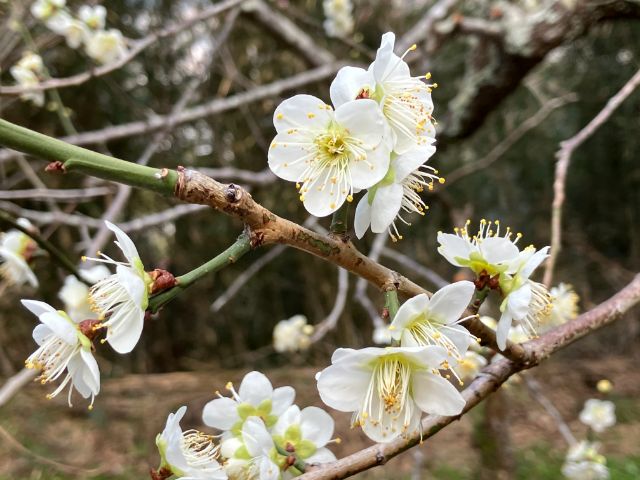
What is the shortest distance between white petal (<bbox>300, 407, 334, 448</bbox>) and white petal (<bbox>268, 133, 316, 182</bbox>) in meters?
0.23

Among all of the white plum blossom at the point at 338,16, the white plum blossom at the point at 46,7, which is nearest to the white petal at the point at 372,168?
the white plum blossom at the point at 46,7

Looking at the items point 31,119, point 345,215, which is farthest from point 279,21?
point 345,215

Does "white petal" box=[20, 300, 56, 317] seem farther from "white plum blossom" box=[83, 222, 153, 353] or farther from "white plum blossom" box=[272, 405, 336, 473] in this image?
"white plum blossom" box=[272, 405, 336, 473]

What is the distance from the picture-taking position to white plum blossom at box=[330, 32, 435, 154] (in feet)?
1.58

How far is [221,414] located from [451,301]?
268 millimetres

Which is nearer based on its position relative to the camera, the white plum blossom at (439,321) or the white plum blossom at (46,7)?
the white plum blossom at (439,321)

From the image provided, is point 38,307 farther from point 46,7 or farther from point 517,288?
point 46,7

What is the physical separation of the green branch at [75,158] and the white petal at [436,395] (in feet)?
0.83

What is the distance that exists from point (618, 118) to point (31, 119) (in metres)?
2.51

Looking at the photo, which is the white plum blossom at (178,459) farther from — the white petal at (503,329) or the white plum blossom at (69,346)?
the white petal at (503,329)

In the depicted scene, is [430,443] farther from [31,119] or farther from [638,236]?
[31,119]

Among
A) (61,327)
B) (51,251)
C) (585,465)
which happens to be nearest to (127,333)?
(61,327)

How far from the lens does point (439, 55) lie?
8.52 ft

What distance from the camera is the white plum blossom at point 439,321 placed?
0.45 meters
